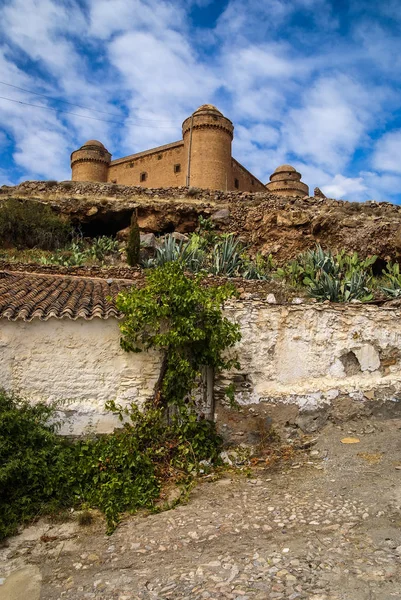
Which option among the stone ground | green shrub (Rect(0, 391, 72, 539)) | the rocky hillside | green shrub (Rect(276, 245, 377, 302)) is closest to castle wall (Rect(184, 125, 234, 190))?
the rocky hillside

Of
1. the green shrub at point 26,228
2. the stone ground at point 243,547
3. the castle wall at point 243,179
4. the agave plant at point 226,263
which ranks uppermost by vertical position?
the castle wall at point 243,179

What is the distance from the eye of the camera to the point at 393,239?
1559cm

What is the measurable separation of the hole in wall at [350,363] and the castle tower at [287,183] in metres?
26.7

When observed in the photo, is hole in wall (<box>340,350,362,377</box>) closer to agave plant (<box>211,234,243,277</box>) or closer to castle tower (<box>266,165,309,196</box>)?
agave plant (<box>211,234,243,277</box>)

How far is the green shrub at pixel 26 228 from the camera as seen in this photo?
16.5 m

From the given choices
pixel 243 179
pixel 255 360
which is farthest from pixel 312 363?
pixel 243 179

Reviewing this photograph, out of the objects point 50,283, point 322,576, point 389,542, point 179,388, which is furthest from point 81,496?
point 50,283

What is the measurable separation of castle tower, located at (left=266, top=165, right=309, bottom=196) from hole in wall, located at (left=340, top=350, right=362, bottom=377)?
26703 millimetres

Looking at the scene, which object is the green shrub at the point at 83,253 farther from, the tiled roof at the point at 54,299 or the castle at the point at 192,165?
the castle at the point at 192,165

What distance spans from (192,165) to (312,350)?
20867 mm

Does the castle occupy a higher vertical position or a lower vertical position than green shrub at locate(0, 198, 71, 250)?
higher

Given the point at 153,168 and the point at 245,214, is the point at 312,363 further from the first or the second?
the point at 153,168

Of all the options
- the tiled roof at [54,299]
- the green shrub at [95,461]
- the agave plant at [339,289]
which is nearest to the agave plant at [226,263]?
the agave plant at [339,289]

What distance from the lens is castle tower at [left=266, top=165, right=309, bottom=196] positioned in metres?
33.6
